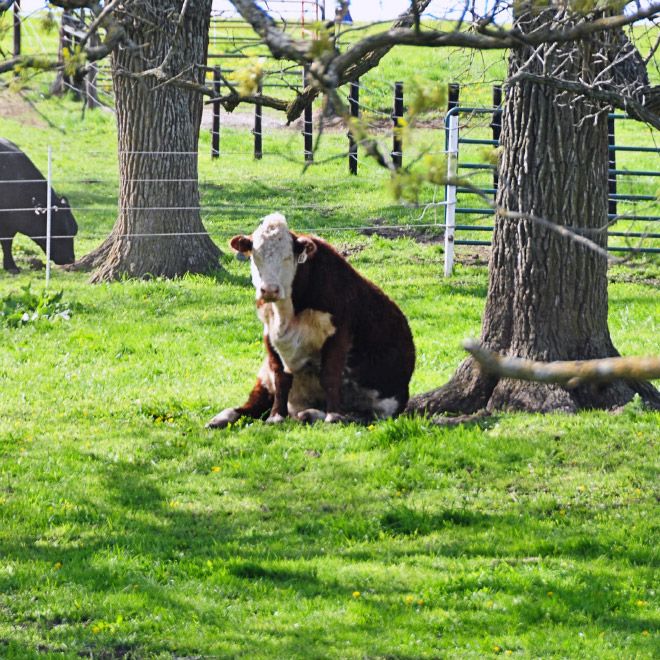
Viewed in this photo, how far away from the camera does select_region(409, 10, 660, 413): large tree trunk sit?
891 centimetres

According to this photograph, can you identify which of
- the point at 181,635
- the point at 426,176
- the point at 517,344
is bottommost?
the point at 181,635

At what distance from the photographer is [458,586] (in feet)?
21.2

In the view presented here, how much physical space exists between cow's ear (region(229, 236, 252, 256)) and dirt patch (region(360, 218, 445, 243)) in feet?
30.7

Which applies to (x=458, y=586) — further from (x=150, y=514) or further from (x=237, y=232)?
(x=237, y=232)

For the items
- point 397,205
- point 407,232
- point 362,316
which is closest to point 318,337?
point 362,316

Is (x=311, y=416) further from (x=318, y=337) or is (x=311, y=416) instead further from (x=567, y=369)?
(x=567, y=369)

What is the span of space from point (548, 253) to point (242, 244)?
7.40ft

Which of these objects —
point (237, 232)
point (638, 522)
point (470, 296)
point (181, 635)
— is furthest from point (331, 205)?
point (181, 635)

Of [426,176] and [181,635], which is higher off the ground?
[426,176]

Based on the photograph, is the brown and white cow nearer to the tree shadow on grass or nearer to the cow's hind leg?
the cow's hind leg

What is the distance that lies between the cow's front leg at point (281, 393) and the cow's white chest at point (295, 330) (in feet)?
0.41

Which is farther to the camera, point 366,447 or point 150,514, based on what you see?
point 366,447

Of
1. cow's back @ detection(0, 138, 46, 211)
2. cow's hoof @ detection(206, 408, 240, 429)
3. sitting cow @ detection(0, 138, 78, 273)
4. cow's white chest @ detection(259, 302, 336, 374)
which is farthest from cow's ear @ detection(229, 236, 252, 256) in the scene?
cow's back @ detection(0, 138, 46, 211)

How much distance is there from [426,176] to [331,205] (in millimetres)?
16973
